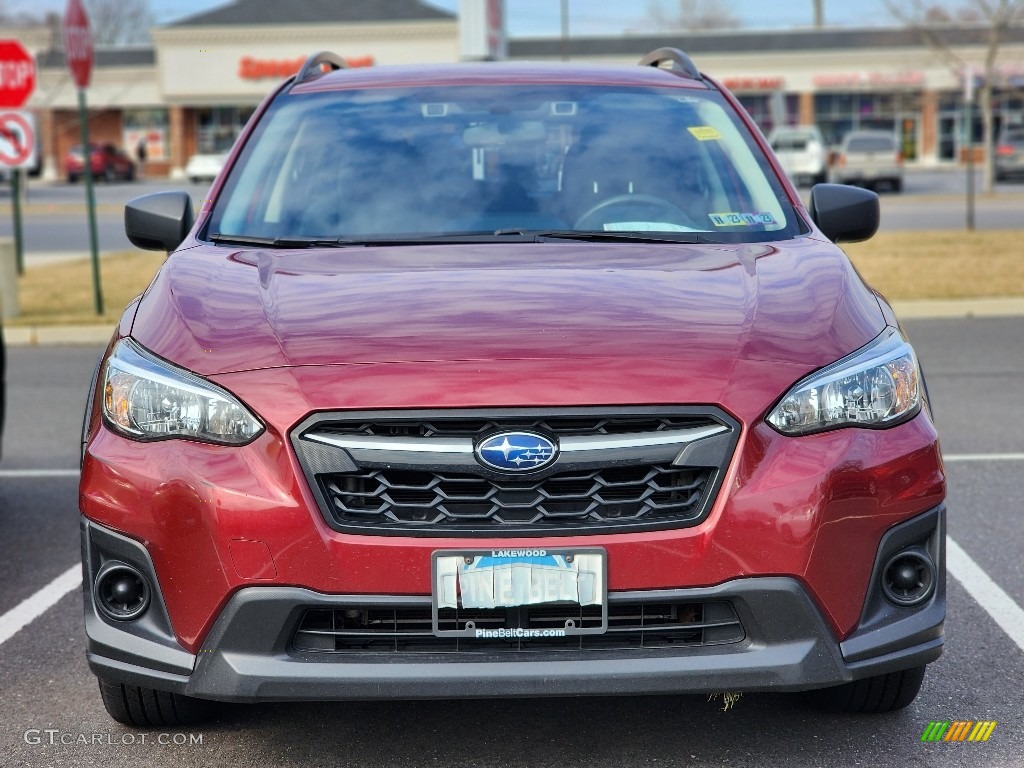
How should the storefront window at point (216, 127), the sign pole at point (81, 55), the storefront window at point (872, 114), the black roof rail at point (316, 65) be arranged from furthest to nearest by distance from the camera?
the storefront window at point (216, 127), the storefront window at point (872, 114), the sign pole at point (81, 55), the black roof rail at point (316, 65)

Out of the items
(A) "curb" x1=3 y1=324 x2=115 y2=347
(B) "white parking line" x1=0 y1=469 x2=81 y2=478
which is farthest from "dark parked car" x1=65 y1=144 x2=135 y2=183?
(B) "white parking line" x1=0 y1=469 x2=81 y2=478

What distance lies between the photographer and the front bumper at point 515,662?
284 centimetres

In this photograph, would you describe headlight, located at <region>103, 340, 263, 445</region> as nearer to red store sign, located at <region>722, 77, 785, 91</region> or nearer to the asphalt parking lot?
the asphalt parking lot

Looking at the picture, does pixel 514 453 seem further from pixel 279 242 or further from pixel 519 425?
pixel 279 242

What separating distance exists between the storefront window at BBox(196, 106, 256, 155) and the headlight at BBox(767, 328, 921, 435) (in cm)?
6013

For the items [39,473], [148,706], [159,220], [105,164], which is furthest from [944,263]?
[105,164]

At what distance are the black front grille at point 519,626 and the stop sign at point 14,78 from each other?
39.1ft

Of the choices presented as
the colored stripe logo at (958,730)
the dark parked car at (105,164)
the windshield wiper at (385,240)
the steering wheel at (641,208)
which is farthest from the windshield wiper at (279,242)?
the dark parked car at (105,164)

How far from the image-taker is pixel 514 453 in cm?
287

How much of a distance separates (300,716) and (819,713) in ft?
4.30

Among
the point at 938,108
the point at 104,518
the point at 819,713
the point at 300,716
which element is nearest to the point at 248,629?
the point at 104,518

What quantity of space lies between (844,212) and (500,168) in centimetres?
106

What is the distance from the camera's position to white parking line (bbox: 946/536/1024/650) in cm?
426

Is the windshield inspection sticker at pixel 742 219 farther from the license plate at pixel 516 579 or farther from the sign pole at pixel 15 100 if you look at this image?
the sign pole at pixel 15 100
